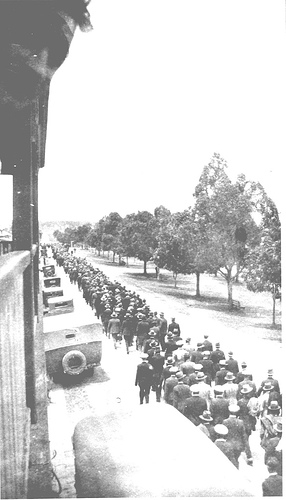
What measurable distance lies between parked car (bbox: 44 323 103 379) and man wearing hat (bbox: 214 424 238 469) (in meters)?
5.56

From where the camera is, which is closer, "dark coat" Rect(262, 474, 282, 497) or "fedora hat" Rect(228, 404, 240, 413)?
"dark coat" Rect(262, 474, 282, 497)

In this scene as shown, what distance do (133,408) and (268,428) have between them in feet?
8.81

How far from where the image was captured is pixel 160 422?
391 cm

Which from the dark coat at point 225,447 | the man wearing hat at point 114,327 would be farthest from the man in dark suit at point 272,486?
the man wearing hat at point 114,327

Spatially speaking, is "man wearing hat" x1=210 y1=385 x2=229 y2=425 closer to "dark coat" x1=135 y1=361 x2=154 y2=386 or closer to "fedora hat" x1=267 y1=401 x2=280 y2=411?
"fedora hat" x1=267 y1=401 x2=280 y2=411

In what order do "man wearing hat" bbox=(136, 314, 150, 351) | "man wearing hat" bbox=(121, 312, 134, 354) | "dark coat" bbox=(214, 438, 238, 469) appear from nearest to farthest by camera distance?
"dark coat" bbox=(214, 438, 238, 469) < "man wearing hat" bbox=(136, 314, 150, 351) < "man wearing hat" bbox=(121, 312, 134, 354)

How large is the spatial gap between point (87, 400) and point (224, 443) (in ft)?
16.5

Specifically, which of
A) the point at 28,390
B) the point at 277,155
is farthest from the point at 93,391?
the point at 277,155

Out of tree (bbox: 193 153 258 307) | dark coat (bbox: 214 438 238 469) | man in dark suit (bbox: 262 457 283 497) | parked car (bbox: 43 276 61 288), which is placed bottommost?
dark coat (bbox: 214 438 238 469)

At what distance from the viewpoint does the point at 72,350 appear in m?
10.8

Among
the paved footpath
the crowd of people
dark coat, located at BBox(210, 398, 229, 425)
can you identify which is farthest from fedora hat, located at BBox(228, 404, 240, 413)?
the paved footpath

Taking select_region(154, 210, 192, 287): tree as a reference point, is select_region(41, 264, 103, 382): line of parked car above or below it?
below

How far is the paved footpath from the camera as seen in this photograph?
6.41 metres

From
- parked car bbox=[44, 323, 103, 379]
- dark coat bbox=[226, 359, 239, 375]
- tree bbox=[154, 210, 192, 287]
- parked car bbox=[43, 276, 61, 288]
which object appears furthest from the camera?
tree bbox=[154, 210, 192, 287]
